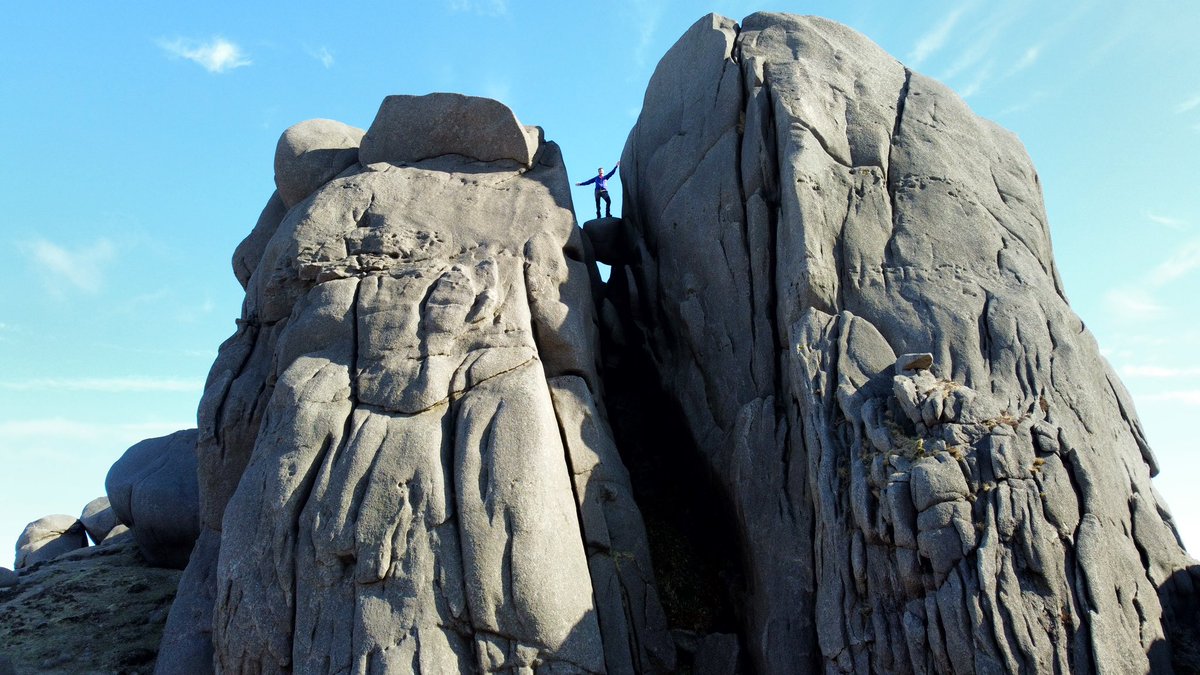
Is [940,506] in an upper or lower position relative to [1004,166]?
lower

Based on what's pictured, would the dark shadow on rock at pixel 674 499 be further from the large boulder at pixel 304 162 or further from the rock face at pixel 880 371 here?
the large boulder at pixel 304 162

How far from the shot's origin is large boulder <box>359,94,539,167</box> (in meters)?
20.1

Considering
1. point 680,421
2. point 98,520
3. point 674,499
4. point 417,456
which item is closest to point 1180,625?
point 674,499

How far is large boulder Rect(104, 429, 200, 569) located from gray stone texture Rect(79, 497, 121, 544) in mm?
4479

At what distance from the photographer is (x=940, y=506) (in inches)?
499

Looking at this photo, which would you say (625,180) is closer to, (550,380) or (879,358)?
(550,380)

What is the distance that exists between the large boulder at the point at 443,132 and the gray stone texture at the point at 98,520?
40.3 ft

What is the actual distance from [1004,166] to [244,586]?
46.9 feet

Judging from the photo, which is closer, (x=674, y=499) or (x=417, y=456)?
(x=417, y=456)

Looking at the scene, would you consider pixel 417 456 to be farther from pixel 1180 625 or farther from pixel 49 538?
pixel 49 538

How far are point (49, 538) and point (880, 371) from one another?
857 inches

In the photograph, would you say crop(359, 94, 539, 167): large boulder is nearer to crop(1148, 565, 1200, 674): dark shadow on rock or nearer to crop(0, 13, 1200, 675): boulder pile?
crop(0, 13, 1200, 675): boulder pile

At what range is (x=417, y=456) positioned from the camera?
14703 mm

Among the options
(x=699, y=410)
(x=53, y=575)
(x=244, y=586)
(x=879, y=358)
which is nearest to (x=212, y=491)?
(x=244, y=586)
